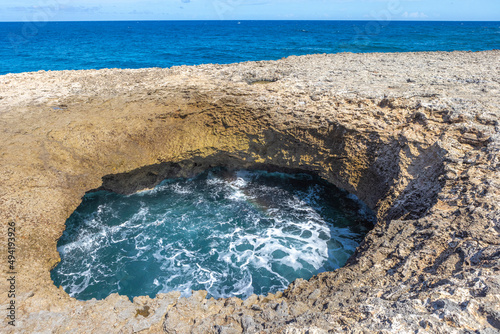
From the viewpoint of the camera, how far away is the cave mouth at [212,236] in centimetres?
869

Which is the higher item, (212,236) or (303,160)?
(303,160)

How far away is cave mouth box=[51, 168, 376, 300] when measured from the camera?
342 inches

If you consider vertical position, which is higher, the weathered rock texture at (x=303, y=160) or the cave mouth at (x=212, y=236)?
the weathered rock texture at (x=303, y=160)

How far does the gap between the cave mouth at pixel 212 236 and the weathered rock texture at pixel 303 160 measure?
1133 millimetres

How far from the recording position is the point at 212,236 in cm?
1025

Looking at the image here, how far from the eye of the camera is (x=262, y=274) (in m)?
8.98

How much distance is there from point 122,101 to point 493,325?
1126 centimetres

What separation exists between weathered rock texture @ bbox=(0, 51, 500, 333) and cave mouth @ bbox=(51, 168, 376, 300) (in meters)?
1.13

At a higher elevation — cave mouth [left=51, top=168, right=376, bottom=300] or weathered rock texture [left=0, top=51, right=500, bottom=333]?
weathered rock texture [left=0, top=51, right=500, bottom=333]

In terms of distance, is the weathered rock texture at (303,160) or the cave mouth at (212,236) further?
the cave mouth at (212,236)

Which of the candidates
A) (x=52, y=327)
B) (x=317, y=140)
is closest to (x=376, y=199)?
(x=317, y=140)

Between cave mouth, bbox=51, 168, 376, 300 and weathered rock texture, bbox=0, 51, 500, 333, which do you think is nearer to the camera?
weathered rock texture, bbox=0, 51, 500, 333

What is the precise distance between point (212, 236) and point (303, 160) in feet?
14.3

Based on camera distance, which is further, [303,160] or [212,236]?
[303,160]
